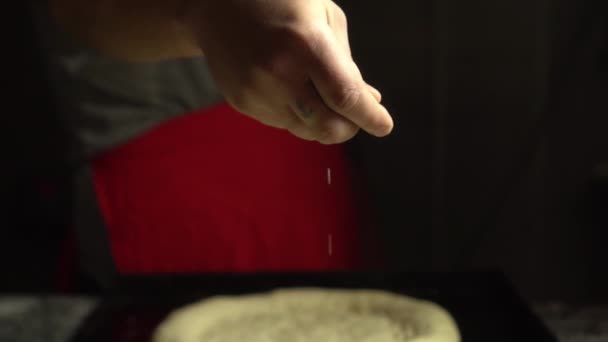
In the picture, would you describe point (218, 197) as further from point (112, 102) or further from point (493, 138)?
point (493, 138)

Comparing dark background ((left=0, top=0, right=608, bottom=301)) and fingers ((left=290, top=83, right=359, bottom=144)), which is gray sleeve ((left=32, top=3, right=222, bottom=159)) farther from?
fingers ((left=290, top=83, right=359, bottom=144))

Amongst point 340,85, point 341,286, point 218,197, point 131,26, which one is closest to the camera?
point 340,85

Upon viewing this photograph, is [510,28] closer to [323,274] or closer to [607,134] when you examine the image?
[607,134]

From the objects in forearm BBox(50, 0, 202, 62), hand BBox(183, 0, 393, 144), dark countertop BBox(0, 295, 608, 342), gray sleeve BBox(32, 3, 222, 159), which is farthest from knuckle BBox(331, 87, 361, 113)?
gray sleeve BBox(32, 3, 222, 159)

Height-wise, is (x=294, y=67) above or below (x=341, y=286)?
above

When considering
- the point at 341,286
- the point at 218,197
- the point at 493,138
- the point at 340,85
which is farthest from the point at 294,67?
the point at 493,138

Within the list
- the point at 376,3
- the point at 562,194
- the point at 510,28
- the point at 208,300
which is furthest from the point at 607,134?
the point at 208,300
